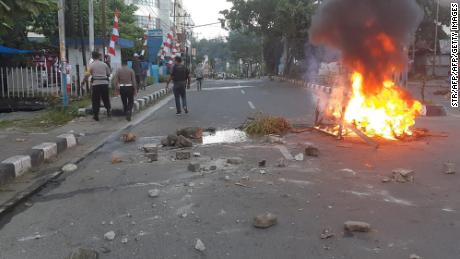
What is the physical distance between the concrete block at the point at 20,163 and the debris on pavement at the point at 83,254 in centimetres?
329

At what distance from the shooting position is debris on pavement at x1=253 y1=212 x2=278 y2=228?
4461 millimetres

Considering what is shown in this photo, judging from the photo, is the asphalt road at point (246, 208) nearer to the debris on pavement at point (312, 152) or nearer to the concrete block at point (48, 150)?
the debris on pavement at point (312, 152)

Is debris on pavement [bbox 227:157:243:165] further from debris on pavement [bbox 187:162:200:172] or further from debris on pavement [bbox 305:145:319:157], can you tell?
debris on pavement [bbox 305:145:319:157]

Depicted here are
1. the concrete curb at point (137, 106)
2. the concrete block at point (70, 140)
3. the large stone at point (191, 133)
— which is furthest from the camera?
the concrete curb at point (137, 106)

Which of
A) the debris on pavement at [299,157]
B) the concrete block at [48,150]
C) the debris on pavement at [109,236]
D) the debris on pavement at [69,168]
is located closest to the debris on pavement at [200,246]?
the debris on pavement at [109,236]

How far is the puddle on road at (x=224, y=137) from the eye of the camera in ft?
31.0

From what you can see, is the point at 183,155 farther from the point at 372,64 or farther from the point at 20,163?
the point at 372,64

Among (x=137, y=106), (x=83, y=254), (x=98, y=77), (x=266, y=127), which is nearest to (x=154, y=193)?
(x=83, y=254)

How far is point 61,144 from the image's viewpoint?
343 inches

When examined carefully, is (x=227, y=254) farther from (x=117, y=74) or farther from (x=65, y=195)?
(x=117, y=74)

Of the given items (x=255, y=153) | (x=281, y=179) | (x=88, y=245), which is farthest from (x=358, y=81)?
(x=88, y=245)

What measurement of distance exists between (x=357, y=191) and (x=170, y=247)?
8.14 feet

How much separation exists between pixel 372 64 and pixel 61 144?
5.91 m

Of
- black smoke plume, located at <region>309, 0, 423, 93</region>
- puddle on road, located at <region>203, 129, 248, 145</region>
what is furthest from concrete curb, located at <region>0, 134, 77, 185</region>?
black smoke plume, located at <region>309, 0, 423, 93</region>
